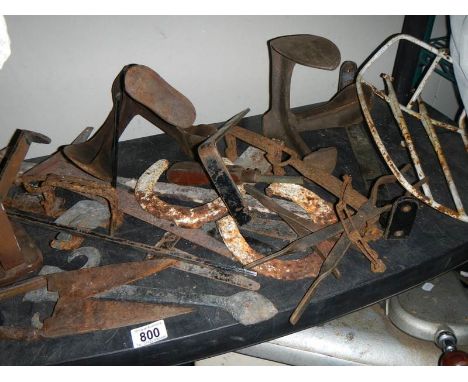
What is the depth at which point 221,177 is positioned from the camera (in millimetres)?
1017

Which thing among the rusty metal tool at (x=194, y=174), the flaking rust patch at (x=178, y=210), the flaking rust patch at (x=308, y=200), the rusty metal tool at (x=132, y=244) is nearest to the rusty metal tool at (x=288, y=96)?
the flaking rust patch at (x=308, y=200)

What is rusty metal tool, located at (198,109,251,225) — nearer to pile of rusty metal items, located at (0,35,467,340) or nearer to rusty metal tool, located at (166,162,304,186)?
pile of rusty metal items, located at (0,35,467,340)

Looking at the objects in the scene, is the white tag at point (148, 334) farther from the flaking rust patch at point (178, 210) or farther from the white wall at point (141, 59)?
the white wall at point (141, 59)

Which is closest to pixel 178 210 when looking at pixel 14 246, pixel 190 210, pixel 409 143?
pixel 190 210

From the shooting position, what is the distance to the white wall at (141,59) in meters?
1.21

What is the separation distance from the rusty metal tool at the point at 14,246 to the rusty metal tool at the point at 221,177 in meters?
0.44

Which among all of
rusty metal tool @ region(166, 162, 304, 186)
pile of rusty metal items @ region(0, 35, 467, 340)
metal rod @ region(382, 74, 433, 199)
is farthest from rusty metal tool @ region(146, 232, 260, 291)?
metal rod @ region(382, 74, 433, 199)

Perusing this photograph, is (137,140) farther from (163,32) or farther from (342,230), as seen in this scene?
(342,230)

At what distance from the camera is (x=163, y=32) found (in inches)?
50.8

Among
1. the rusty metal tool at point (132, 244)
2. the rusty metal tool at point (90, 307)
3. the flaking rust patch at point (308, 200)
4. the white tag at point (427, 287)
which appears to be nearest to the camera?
the rusty metal tool at point (90, 307)

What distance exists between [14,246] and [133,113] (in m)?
0.48

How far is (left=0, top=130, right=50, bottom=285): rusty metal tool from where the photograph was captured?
0.95 meters

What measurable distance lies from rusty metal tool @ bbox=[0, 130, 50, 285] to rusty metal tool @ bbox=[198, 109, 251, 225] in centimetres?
44

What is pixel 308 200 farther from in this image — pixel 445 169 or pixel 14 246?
pixel 14 246
